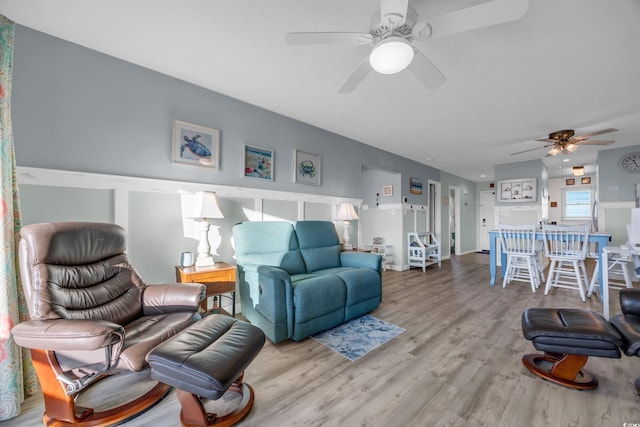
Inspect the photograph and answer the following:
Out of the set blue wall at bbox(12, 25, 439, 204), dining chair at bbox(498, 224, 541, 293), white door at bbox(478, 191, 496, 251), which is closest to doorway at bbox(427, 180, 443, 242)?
dining chair at bbox(498, 224, 541, 293)

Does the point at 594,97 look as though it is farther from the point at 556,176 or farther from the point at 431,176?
the point at 556,176

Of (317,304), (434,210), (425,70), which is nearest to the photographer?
(425,70)

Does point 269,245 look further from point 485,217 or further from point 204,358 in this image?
point 485,217

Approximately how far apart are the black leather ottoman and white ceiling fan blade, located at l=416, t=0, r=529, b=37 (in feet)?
6.03

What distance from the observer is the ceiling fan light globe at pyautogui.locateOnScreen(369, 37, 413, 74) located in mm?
1438

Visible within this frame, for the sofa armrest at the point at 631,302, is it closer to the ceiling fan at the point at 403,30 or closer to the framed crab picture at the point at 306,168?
the ceiling fan at the point at 403,30

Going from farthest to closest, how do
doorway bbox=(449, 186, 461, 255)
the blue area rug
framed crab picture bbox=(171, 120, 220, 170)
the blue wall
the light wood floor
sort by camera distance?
doorway bbox=(449, 186, 461, 255)
framed crab picture bbox=(171, 120, 220, 170)
the blue area rug
the blue wall
the light wood floor

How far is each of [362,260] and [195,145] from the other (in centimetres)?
222

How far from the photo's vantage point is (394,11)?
4.38ft

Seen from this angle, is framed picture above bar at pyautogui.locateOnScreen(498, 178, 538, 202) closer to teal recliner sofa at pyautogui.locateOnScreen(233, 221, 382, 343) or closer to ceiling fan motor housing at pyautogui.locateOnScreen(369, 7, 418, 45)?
teal recliner sofa at pyautogui.locateOnScreen(233, 221, 382, 343)

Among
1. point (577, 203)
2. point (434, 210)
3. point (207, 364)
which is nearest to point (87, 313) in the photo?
point (207, 364)

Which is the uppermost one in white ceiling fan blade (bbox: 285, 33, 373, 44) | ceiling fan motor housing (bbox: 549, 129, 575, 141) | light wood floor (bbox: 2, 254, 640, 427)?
ceiling fan motor housing (bbox: 549, 129, 575, 141)

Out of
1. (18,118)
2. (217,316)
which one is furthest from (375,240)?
(18,118)

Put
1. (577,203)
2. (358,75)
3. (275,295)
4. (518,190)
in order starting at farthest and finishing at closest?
(577,203) < (518,190) < (275,295) < (358,75)
